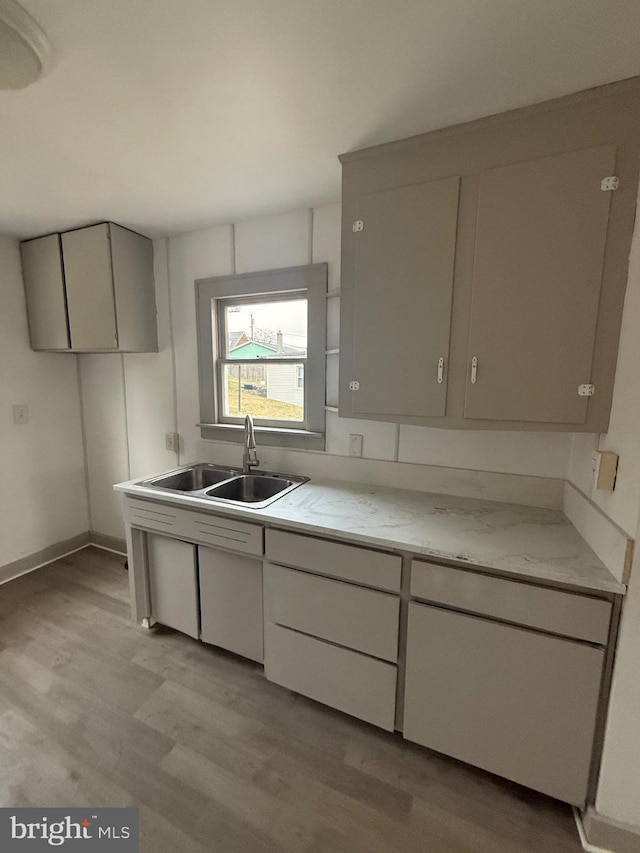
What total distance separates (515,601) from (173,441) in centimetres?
227

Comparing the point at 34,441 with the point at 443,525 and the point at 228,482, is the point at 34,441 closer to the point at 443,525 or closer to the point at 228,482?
the point at 228,482

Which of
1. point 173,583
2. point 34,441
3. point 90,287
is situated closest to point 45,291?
point 90,287

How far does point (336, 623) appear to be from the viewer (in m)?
1.44

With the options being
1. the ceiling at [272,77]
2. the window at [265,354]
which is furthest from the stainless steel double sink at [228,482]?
the ceiling at [272,77]

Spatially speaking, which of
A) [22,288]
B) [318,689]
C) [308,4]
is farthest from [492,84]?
[22,288]

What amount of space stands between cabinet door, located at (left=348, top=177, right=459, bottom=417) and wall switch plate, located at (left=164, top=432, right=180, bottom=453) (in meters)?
1.59

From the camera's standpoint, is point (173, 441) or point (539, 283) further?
point (173, 441)

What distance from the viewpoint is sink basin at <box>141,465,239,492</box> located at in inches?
85.1

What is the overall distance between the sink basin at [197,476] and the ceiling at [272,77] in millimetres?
1583

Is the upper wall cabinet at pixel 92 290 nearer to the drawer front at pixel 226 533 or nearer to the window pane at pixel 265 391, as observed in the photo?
the window pane at pixel 265 391

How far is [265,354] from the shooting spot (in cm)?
223

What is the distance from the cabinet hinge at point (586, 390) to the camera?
120 cm

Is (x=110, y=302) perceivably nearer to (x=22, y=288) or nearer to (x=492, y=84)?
(x=22, y=288)

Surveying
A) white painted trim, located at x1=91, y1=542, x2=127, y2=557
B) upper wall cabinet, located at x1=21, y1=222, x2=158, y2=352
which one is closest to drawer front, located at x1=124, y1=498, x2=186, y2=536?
upper wall cabinet, located at x1=21, y1=222, x2=158, y2=352
